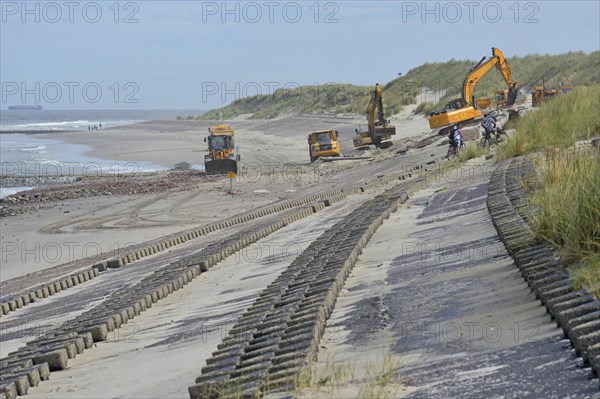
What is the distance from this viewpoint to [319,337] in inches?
274

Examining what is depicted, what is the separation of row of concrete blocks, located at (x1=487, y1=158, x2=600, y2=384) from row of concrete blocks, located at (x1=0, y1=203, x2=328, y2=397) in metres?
3.75

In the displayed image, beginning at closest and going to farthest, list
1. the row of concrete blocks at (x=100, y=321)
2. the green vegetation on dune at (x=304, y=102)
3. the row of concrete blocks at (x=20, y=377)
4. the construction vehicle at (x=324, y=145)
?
the row of concrete blocks at (x=20, y=377) < the row of concrete blocks at (x=100, y=321) < the construction vehicle at (x=324, y=145) < the green vegetation on dune at (x=304, y=102)

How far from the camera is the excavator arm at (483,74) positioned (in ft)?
129

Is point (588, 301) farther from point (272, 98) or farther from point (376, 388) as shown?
point (272, 98)

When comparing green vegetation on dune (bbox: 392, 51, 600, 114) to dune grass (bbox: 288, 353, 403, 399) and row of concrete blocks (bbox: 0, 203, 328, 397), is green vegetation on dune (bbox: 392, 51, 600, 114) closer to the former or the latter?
row of concrete blocks (bbox: 0, 203, 328, 397)

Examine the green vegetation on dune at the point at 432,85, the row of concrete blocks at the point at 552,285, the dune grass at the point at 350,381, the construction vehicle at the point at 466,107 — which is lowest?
the dune grass at the point at 350,381

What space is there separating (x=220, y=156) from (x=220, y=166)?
1043 millimetres

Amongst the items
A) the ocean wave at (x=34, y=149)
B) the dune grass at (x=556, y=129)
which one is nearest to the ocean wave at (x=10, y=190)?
the dune grass at (x=556, y=129)

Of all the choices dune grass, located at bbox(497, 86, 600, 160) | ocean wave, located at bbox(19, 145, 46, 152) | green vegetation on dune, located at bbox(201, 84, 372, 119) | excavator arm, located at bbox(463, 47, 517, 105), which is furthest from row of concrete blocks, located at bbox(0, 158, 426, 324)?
green vegetation on dune, located at bbox(201, 84, 372, 119)

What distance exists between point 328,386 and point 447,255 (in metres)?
4.52

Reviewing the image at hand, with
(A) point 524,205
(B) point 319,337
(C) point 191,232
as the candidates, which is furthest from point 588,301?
(C) point 191,232

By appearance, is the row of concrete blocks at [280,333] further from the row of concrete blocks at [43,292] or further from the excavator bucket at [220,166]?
the excavator bucket at [220,166]

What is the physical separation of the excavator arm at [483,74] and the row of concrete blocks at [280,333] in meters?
29.1

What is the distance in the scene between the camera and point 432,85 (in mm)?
80375
